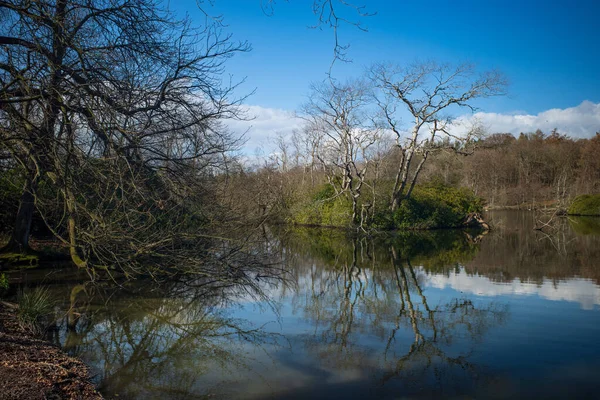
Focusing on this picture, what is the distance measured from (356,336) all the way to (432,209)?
68.1 ft

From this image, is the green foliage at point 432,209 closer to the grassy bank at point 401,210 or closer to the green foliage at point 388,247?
the grassy bank at point 401,210

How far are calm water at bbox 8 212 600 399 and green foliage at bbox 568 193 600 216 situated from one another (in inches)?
1016

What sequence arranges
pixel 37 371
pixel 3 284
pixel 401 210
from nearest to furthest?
pixel 37 371, pixel 3 284, pixel 401 210

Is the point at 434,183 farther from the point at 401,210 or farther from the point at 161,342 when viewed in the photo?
the point at 161,342

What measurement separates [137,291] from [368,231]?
49.8 feet

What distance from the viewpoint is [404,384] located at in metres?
5.13

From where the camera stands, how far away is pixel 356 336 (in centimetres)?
683

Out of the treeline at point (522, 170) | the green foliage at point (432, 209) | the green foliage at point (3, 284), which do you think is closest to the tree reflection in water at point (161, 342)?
the green foliage at point (3, 284)

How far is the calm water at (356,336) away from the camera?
5168 mm

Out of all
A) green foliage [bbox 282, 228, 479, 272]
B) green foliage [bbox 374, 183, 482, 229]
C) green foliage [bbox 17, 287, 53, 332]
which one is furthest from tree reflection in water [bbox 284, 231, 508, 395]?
green foliage [bbox 374, 183, 482, 229]

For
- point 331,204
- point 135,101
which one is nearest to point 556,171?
point 331,204

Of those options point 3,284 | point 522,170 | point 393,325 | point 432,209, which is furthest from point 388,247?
point 522,170

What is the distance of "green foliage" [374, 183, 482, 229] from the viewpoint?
24.7 metres

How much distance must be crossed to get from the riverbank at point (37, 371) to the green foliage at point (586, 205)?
38.0m
